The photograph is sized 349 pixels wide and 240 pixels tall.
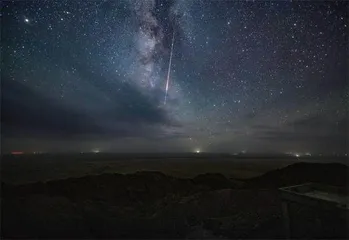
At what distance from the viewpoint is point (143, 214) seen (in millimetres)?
10266

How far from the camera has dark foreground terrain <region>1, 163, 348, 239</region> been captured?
8.12 metres

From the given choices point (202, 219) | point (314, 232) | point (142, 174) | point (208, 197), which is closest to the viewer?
point (314, 232)

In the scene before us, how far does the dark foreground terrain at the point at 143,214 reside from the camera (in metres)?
8.12

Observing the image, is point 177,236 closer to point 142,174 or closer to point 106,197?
point 106,197

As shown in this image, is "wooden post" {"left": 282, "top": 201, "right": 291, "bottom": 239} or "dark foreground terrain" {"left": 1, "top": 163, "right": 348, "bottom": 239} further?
"dark foreground terrain" {"left": 1, "top": 163, "right": 348, "bottom": 239}

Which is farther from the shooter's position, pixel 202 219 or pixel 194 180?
pixel 194 180

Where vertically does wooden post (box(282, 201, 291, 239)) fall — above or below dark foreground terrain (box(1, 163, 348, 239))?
above

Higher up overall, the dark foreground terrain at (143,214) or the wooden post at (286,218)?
the wooden post at (286,218)

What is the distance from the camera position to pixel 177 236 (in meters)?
8.25

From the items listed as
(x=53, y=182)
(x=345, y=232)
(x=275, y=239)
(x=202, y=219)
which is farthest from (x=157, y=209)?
(x=53, y=182)

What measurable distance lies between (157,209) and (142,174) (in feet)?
26.0

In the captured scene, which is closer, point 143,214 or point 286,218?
point 286,218

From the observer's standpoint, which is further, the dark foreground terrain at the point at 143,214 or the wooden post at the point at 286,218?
the dark foreground terrain at the point at 143,214

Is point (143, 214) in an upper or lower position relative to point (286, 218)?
lower
